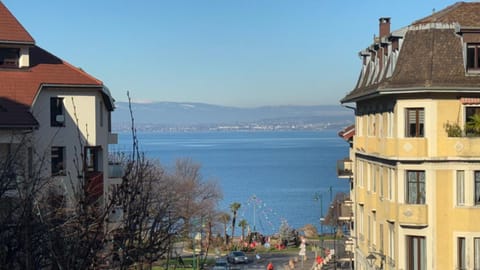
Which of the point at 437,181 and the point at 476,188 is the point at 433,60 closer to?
the point at 437,181

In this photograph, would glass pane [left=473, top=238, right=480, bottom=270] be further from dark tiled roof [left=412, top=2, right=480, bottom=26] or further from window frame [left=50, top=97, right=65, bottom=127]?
window frame [left=50, top=97, right=65, bottom=127]

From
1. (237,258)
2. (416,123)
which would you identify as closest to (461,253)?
(416,123)

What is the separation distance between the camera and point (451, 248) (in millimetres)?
26344

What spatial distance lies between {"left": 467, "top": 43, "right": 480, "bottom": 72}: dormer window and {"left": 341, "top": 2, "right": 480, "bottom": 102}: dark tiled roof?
291 mm

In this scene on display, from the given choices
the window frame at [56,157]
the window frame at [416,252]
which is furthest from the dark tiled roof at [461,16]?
the window frame at [56,157]

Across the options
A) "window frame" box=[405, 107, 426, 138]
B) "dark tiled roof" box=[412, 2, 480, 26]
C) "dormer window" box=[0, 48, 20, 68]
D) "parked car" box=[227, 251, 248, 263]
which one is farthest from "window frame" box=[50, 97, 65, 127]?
"parked car" box=[227, 251, 248, 263]

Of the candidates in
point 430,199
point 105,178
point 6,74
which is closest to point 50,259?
point 430,199

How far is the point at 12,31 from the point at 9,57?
3.31 feet

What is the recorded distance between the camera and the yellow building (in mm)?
26234

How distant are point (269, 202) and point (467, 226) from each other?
92.2 m

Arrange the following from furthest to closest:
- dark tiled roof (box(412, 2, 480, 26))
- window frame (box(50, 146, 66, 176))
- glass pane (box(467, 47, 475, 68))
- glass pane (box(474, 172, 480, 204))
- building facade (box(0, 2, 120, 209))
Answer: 1. window frame (box(50, 146, 66, 176))
2. building facade (box(0, 2, 120, 209))
3. dark tiled roof (box(412, 2, 480, 26))
4. glass pane (box(467, 47, 475, 68))
5. glass pane (box(474, 172, 480, 204))

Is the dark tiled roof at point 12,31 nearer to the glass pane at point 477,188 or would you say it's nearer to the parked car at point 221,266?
the glass pane at point 477,188

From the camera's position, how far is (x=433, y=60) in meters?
26.8

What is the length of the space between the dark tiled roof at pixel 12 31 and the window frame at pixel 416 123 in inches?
569
